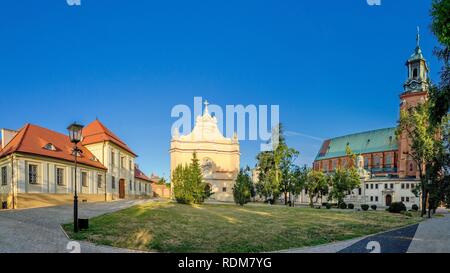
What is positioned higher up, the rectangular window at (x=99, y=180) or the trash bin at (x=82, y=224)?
the trash bin at (x=82, y=224)

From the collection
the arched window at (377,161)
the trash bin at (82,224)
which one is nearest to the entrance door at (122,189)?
the trash bin at (82,224)

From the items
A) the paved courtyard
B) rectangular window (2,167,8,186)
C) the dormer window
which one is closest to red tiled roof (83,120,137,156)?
the dormer window

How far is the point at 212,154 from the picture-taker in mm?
57031

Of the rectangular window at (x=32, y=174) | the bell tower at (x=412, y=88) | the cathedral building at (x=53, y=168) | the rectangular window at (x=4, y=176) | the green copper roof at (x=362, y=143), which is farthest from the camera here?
the green copper roof at (x=362, y=143)

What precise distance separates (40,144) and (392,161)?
3157 inches

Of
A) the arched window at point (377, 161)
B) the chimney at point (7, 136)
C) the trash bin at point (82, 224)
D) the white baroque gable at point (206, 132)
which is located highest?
the white baroque gable at point (206, 132)

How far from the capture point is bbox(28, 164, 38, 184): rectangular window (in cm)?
2418

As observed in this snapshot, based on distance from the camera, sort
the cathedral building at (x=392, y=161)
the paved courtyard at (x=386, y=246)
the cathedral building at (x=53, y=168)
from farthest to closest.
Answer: the cathedral building at (x=392, y=161) < the cathedral building at (x=53, y=168) < the paved courtyard at (x=386, y=246)

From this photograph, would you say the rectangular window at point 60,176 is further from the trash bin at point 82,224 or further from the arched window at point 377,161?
the arched window at point 377,161

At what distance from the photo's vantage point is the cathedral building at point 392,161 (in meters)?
64.6

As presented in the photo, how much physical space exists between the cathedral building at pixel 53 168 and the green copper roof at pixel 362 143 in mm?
69627

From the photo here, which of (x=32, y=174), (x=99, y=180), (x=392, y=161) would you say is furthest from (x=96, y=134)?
(x=392, y=161)
